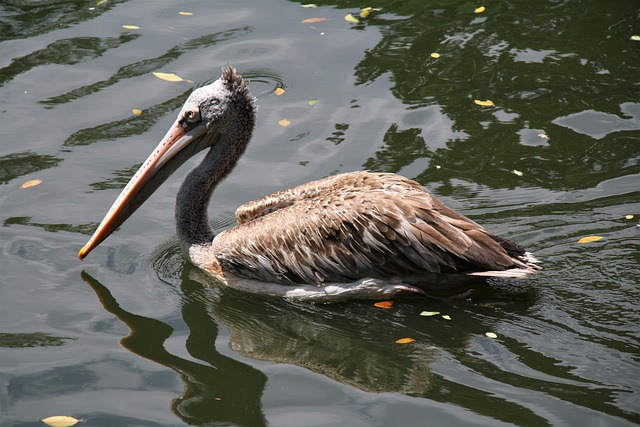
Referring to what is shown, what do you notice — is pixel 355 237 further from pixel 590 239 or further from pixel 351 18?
pixel 351 18

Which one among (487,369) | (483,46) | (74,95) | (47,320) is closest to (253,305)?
(47,320)

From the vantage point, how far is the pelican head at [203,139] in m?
6.87

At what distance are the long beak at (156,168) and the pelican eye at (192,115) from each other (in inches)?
2.3

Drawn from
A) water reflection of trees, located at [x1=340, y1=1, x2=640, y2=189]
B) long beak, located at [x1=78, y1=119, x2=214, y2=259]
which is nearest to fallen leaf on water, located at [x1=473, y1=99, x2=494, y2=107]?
water reflection of trees, located at [x1=340, y1=1, x2=640, y2=189]

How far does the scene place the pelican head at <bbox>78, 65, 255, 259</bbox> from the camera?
6867mm

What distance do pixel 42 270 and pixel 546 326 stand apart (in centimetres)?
347

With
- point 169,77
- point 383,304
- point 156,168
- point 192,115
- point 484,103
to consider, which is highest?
point 192,115

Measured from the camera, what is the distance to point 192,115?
6.90 m

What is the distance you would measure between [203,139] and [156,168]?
16.2 inches

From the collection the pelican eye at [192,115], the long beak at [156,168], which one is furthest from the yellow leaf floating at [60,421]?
the pelican eye at [192,115]

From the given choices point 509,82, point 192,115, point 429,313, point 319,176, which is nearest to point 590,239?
point 429,313

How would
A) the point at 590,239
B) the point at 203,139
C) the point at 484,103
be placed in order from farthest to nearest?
the point at 484,103, the point at 203,139, the point at 590,239

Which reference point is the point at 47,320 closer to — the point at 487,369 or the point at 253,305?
the point at 253,305

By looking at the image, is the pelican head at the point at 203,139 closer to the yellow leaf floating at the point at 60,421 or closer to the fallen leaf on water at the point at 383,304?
the fallen leaf on water at the point at 383,304
